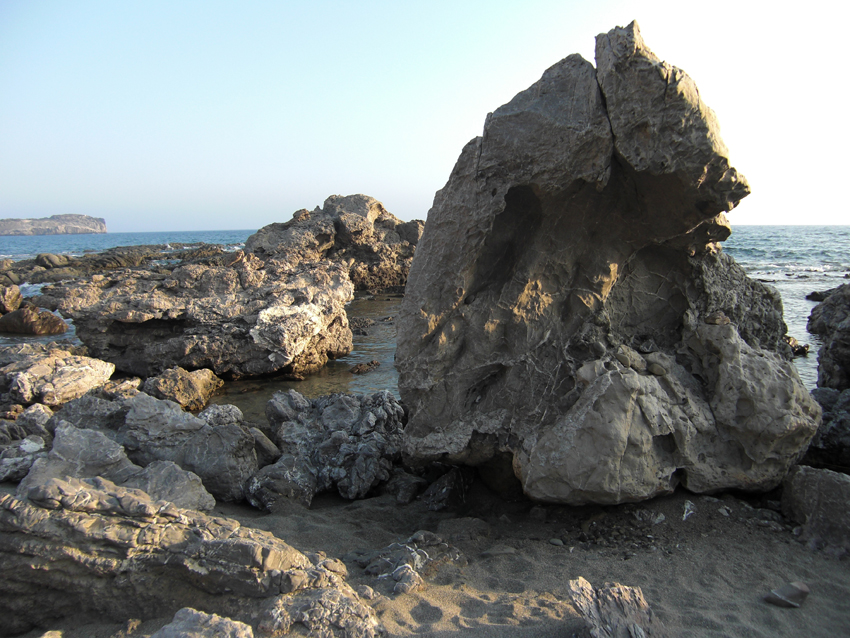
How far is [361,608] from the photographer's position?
266 centimetres

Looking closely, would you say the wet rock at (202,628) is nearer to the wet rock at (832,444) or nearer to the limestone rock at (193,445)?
the limestone rock at (193,445)

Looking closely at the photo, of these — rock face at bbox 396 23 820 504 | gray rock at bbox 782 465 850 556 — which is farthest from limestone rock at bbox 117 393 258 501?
gray rock at bbox 782 465 850 556

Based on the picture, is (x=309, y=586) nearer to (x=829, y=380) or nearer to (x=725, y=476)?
(x=725, y=476)

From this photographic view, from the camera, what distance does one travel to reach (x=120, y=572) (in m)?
2.79

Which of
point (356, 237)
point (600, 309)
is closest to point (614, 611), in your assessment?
point (600, 309)

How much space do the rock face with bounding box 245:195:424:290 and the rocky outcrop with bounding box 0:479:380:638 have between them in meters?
16.9

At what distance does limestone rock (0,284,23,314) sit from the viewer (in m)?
16.3

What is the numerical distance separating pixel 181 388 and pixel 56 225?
169 meters

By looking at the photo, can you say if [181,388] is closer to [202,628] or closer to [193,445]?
[193,445]

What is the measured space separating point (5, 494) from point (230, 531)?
131 centimetres

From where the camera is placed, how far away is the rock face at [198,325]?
9.53 metres

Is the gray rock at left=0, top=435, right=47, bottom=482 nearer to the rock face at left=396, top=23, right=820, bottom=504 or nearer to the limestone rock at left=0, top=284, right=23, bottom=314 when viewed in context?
the rock face at left=396, top=23, right=820, bottom=504

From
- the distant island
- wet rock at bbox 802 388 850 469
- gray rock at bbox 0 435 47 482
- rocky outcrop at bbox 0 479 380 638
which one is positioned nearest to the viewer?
rocky outcrop at bbox 0 479 380 638

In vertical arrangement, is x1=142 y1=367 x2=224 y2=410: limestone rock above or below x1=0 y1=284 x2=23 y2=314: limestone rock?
below
